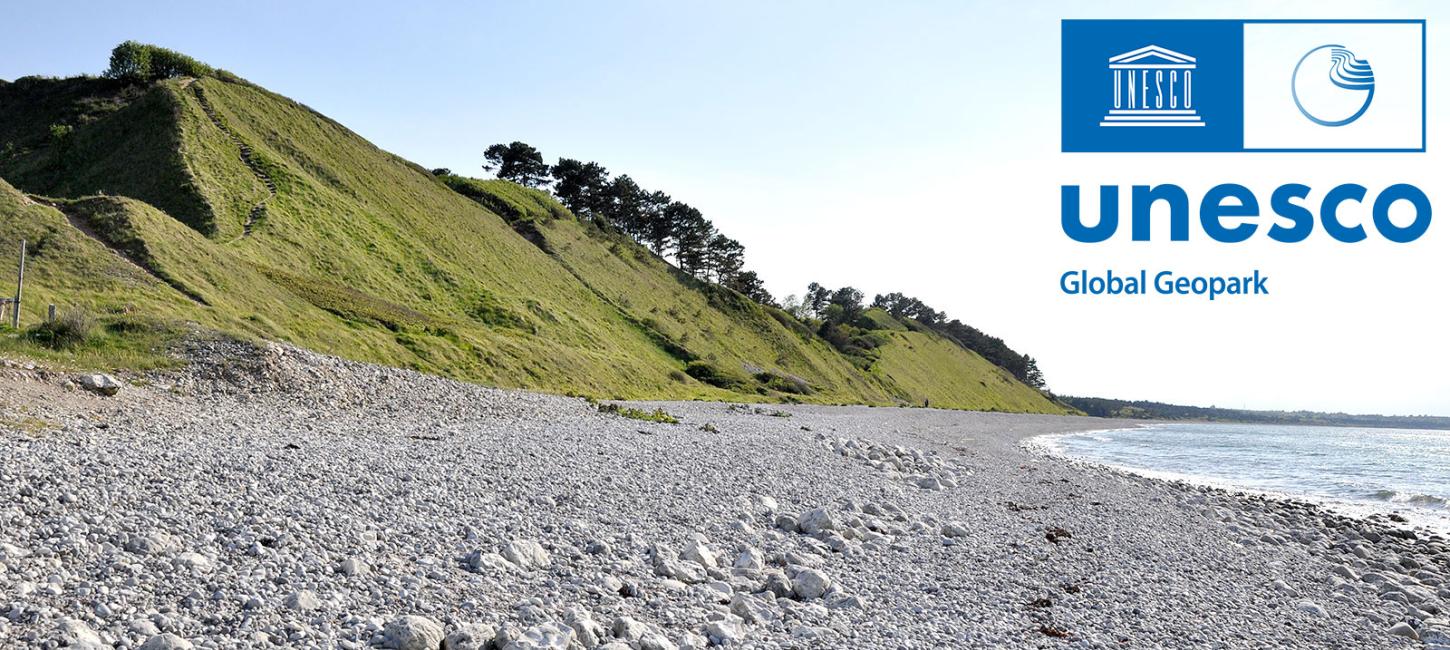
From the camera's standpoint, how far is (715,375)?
269 feet

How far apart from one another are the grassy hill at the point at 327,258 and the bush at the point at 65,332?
66 cm

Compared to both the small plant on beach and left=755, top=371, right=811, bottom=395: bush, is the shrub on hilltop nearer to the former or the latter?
left=755, top=371, right=811, bottom=395: bush

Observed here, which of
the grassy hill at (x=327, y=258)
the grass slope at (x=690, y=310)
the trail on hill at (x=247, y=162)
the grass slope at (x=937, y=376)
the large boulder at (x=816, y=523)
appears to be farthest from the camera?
the grass slope at (x=937, y=376)

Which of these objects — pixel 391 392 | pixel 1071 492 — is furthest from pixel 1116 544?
pixel 391 392

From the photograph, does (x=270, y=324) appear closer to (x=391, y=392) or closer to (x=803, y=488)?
(x=391, y=392)

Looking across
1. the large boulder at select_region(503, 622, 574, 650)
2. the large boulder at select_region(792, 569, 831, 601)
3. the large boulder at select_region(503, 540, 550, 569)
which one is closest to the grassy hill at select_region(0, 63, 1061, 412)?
the large boulder at select_region(503, 540, 550, 569)

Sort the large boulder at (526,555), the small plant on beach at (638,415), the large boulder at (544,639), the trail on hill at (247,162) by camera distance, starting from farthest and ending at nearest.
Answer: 1. the trail on hill at (247,162)
2. the small plant on beach at (638,415)
3. the large boulder at (526,555)
4. the large boulder at (544,639)

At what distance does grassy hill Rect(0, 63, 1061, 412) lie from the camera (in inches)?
1373

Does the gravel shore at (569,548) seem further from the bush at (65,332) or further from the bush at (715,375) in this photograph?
the bush at (715,375)

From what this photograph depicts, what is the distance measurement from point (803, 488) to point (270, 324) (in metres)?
27.8

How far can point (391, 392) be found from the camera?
90.1 ft

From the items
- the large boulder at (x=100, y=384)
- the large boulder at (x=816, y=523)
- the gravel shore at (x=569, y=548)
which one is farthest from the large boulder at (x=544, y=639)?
the large boulder at (x=100, y=384)

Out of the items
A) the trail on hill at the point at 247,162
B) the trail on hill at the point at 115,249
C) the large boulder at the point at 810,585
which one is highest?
the trail on hill at the point at 247,162

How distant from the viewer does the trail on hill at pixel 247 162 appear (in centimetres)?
5556
